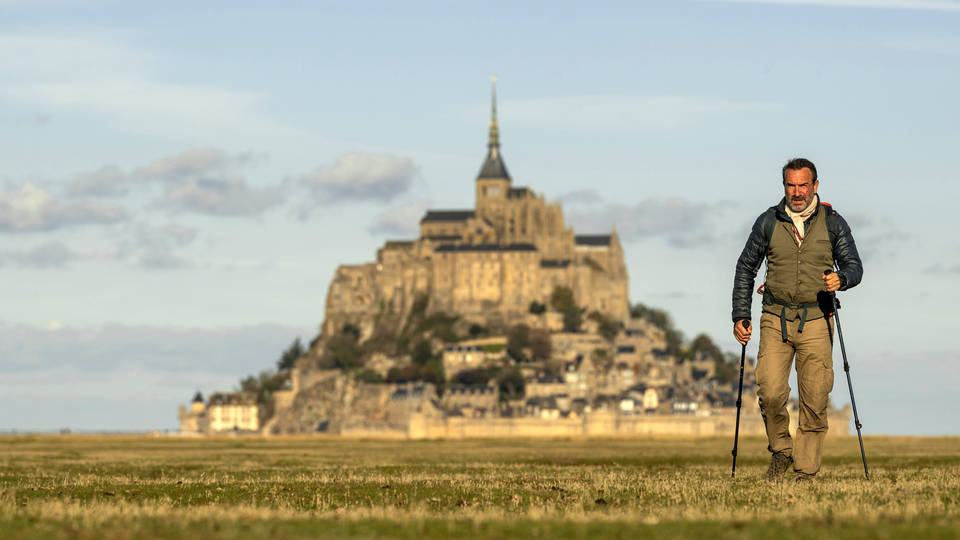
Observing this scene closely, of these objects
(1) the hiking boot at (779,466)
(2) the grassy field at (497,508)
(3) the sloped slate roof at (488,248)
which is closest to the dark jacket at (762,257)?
(1) the hiking boot at (779,466)

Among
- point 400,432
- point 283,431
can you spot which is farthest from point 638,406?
point 283,431

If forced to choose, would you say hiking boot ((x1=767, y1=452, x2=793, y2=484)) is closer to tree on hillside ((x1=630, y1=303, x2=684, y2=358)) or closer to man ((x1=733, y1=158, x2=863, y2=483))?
man ((x1=733, y1=158, x2=863, y2=483))

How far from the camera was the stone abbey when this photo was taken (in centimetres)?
17438

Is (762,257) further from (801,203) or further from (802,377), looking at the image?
(802,377)

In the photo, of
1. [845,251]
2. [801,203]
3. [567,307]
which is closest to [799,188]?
[801,203]

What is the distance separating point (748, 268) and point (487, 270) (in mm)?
160349

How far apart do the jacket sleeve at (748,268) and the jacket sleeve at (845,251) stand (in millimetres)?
815

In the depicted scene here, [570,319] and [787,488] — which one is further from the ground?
[570,319]

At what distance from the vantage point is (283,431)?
160250 millimetres

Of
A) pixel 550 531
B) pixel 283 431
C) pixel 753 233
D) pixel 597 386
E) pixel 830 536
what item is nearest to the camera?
pixel 830 536

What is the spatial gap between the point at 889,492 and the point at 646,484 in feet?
11.6

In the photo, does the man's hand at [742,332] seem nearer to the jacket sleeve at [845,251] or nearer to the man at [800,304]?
the man at [800,304]

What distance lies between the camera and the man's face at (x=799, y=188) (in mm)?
14180

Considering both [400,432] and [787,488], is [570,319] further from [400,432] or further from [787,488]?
[787,488]
